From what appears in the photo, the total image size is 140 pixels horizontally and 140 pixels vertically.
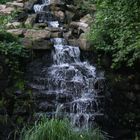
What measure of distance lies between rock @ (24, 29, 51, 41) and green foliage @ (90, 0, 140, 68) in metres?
1.33

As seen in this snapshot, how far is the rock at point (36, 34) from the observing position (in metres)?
11.2

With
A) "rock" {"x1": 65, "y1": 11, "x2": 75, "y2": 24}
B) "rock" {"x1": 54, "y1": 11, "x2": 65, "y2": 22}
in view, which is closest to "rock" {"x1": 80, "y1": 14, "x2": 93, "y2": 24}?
"rock" {"x1": 65, "y1": 11, "x2": 75, "y2": 24}

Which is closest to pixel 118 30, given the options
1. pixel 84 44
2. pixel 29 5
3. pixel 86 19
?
pixel 84 44

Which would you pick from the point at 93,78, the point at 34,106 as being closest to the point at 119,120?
the point at 93,78

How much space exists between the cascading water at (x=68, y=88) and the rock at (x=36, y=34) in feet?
1.86

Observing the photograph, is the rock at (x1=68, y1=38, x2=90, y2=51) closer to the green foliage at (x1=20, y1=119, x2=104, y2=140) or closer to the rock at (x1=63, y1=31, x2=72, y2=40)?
the rock at (x1=63, y1=31, x2=72, y2=40)

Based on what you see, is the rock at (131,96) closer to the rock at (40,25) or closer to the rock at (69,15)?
the rock at (40,25)

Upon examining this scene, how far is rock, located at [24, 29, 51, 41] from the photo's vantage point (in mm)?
11188

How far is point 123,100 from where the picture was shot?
1050 cm

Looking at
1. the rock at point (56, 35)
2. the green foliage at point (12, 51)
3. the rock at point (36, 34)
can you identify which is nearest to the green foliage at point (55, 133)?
the green foliage at point (12, 51)

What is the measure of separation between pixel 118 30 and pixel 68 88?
1.83 meters

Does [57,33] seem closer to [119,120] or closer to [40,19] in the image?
[40,19]

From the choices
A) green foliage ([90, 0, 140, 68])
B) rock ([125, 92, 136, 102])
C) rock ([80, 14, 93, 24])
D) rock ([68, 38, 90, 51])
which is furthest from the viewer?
rock ([80, 14, 93, 24])

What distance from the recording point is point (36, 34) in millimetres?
11359
